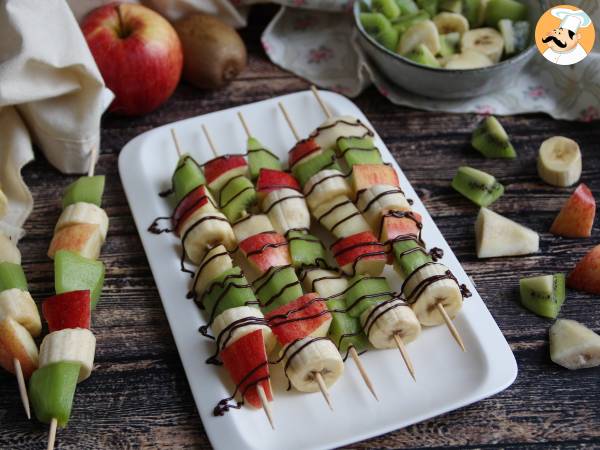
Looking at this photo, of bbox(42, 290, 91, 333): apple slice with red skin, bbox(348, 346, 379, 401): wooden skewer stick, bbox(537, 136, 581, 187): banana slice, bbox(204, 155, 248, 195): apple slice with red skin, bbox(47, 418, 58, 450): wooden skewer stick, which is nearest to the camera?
bbox(47, 418, 58, 450): wooden skewer stick

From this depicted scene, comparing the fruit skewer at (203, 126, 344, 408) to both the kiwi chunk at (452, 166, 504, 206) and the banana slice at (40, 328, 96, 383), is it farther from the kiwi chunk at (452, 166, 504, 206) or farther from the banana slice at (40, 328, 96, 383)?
the kiwi chunk at (452, 166, 504, 206)

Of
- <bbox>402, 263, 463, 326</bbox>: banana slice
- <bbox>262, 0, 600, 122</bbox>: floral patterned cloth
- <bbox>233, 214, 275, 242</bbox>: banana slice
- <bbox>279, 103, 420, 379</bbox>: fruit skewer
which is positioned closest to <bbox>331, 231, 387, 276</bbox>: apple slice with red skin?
<bbox>279, 103, 420, 379</bbox>: fruit skewer

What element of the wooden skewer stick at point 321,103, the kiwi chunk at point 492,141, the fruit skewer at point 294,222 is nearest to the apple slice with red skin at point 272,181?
the fruit skewer at point 294,222

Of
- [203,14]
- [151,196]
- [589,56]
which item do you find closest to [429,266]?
[151,196]

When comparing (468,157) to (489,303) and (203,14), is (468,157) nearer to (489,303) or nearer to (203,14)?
(489,303)

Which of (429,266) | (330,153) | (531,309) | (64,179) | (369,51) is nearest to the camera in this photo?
(429,266)

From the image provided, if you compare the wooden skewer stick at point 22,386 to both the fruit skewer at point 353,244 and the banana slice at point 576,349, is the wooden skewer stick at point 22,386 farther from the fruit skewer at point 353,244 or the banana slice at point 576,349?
the banana slice at point 576,349


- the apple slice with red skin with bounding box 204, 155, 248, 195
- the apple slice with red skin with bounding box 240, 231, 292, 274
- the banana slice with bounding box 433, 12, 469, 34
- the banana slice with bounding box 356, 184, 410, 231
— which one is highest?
the banana slice with bounding box 433, 12, 469, 34
